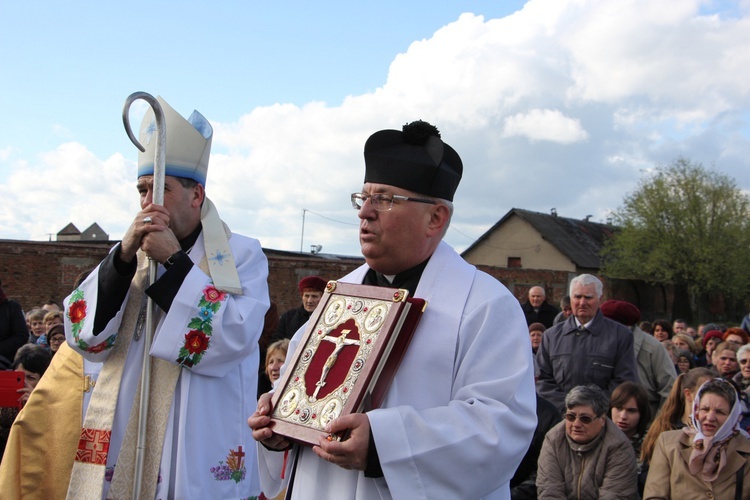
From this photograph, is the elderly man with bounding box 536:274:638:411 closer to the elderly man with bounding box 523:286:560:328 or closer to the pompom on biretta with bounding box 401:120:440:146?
the pompom on biretta with bounding box 401:120:440:146

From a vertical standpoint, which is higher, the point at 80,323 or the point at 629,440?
the point at 80,323

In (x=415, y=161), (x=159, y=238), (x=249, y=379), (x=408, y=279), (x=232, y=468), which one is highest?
(x=415, y=161)

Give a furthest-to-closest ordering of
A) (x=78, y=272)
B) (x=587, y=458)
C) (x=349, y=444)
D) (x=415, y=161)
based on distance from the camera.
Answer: (x=78, y=272), (x=587, y=458), (x=415, y=161), (x=349, y=444)

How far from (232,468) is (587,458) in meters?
2.89

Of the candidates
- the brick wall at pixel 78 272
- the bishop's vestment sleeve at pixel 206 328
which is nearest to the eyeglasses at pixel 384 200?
the bishop's vestment sleeve at pixel 206 328

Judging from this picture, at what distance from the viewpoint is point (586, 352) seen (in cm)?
642

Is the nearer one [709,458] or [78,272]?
[709,458]

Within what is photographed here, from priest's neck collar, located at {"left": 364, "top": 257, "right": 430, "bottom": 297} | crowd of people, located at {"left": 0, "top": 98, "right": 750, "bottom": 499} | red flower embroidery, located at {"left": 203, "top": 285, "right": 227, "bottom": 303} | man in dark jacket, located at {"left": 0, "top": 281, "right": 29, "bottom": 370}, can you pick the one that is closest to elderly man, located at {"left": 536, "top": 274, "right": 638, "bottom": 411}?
crowd of people, located at {"left": 0, "top": 98, "right": 750, "bottom": 499}

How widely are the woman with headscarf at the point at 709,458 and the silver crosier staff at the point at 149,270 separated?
11.2 feet

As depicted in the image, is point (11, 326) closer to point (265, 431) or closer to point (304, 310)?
point (304, 310)

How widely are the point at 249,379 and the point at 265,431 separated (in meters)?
0.98

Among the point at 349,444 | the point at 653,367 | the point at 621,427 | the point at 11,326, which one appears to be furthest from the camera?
the point at 11,326

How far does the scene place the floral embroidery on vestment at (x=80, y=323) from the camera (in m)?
3.14

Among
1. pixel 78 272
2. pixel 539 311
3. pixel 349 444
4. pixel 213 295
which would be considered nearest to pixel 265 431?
pixel 349 444
